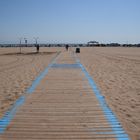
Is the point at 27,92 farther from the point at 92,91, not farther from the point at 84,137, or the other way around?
the point at 84,137

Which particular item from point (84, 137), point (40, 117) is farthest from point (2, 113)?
point (84, 137)

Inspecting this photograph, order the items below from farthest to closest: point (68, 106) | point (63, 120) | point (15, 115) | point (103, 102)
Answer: point (103, 102) → point (68, 106) → point (15, 115) → point (63, 120)

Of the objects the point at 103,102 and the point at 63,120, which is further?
the point at 103,102

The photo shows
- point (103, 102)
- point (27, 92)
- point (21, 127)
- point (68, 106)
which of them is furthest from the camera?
point (27, 92)

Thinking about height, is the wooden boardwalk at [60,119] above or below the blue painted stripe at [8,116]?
above

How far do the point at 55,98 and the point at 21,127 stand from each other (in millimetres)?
2245

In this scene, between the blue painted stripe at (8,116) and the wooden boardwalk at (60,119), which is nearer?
the wooden boardwalk at (60,119)

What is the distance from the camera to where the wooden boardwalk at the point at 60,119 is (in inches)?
153

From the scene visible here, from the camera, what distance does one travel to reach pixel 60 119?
467 centimetres

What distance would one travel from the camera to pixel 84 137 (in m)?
3.80

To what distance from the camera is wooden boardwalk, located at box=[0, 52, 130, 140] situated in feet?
12.7

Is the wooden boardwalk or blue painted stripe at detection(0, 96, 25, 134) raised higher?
the wooden boardwalk

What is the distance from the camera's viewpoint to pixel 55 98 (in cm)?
640

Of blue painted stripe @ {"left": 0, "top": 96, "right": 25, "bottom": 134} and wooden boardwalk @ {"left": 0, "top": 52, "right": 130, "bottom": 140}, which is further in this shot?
blue painted stripe @ {"left": 0, "top": 96, "right": 25, "bottom": 134}
